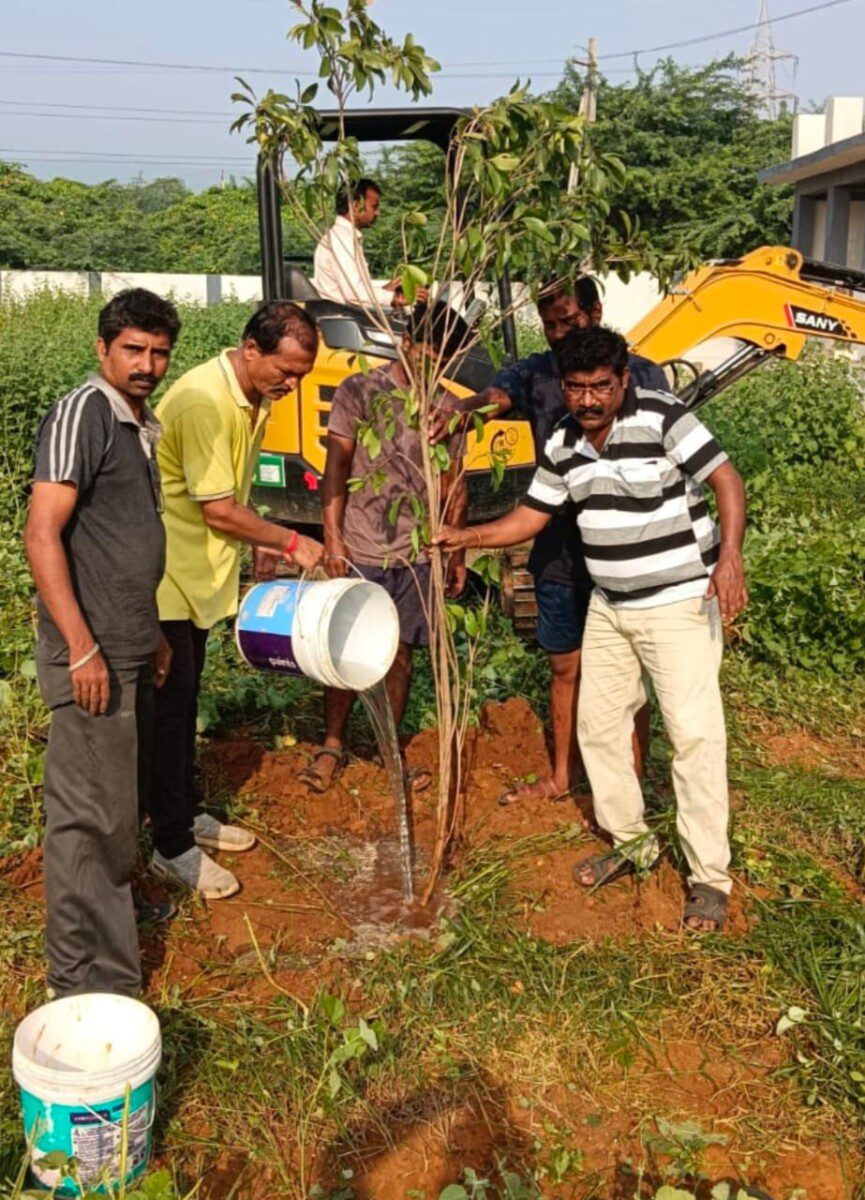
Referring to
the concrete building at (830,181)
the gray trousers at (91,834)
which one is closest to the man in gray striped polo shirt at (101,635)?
the gray trousers at (91,834)

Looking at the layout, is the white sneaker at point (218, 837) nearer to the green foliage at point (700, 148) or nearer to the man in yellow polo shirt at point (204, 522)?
the man in yellow polo shirt at point (204, 522)

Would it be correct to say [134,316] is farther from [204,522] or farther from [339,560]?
[339,560]

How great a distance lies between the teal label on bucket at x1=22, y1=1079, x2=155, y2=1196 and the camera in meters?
2.58

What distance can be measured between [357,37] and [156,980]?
2.72 meters

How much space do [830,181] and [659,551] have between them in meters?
18.9

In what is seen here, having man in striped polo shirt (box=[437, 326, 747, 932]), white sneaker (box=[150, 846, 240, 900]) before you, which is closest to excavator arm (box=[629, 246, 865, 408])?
man in striped polo shirt (box=[437, 326, 747, 932])

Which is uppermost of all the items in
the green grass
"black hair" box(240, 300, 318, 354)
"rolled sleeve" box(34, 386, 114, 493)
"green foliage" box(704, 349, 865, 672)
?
"black hair" box(240, 300, 318, 354)

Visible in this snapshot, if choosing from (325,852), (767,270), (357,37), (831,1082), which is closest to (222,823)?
(325,852)

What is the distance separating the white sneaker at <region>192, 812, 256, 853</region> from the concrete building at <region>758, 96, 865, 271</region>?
1590cm

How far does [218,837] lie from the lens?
4418mm

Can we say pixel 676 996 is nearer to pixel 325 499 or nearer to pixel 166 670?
pixel 166 670

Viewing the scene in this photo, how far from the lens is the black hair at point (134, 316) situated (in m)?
3.14

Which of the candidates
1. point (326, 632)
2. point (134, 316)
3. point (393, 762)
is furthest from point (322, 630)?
point (134, 316)

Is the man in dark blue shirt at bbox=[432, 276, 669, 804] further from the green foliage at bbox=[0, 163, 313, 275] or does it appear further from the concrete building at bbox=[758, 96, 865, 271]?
the green foliage at bbox=[0, 163, 313, 275]
